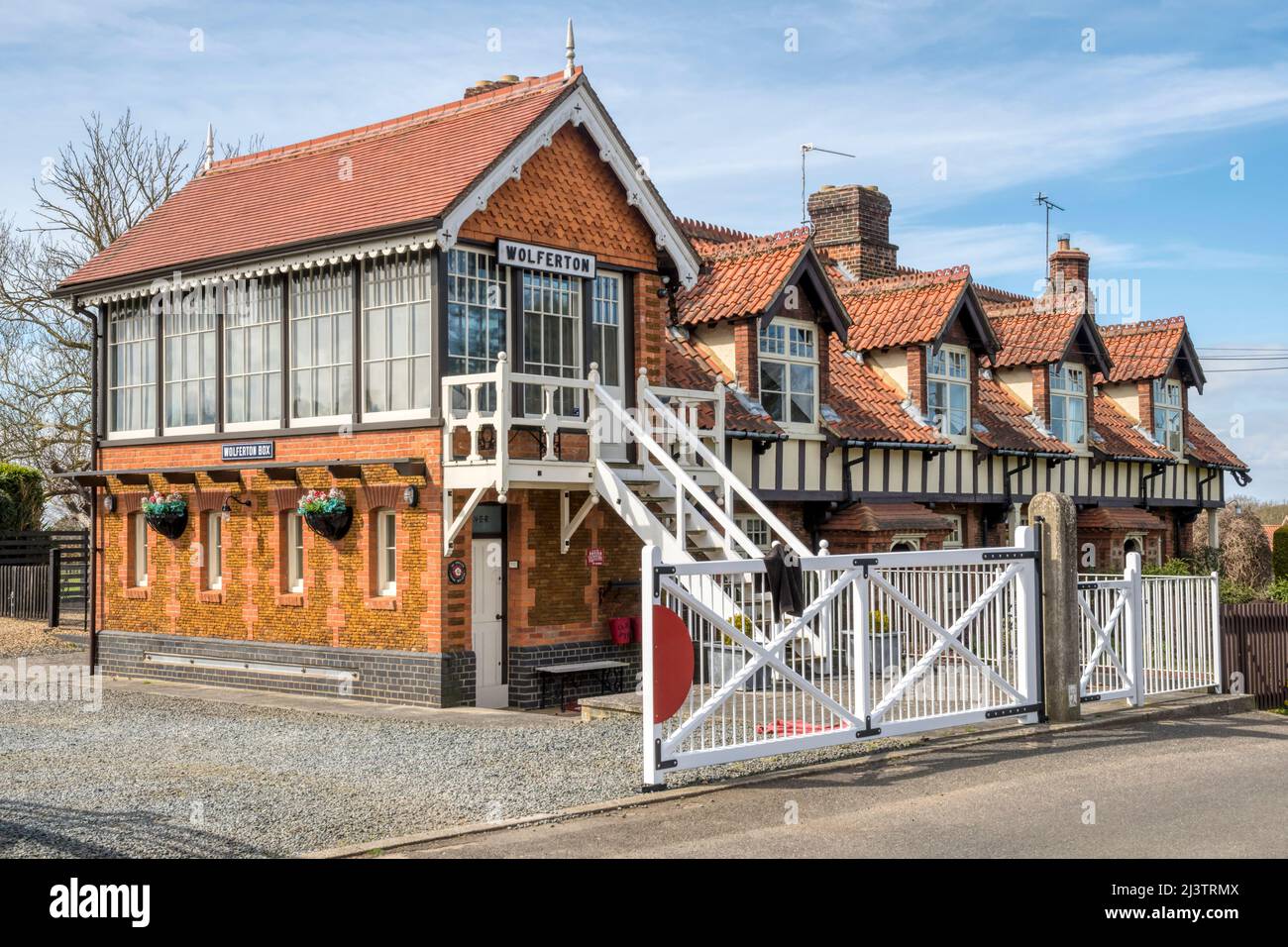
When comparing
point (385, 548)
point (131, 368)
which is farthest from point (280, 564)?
point (131, 368)

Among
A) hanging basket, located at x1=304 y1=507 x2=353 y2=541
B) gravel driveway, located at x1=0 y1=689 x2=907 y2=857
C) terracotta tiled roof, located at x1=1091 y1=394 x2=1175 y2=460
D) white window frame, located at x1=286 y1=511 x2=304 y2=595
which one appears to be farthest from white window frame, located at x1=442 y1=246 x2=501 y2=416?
terracotta tiled roof, located at x1=1091 y1=394 x2=1175 y2=460

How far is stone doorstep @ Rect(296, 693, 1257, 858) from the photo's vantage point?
9.38 m

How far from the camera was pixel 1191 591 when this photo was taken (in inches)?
642

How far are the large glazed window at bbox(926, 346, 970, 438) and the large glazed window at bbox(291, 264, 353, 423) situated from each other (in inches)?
425

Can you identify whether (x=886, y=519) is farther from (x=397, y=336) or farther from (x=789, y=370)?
(x=397, y=336)

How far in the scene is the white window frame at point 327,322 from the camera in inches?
703

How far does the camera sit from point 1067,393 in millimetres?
28141

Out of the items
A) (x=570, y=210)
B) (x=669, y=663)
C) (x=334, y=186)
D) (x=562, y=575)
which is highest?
(x=334, y=186)

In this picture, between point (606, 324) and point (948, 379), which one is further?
point (948, 379)

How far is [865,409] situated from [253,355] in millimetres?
9924

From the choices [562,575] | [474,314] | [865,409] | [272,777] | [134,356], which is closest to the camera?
[272,777]

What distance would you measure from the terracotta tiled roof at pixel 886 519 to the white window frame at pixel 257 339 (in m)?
8.78

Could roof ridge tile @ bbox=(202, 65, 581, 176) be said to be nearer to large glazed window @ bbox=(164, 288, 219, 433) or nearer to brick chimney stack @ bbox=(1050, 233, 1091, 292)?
large glazed window @ bbox=(164, 288, 219, 433)

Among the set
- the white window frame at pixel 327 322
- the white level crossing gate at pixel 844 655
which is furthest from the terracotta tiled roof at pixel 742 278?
the white level crossing gate at pixel 844 655
